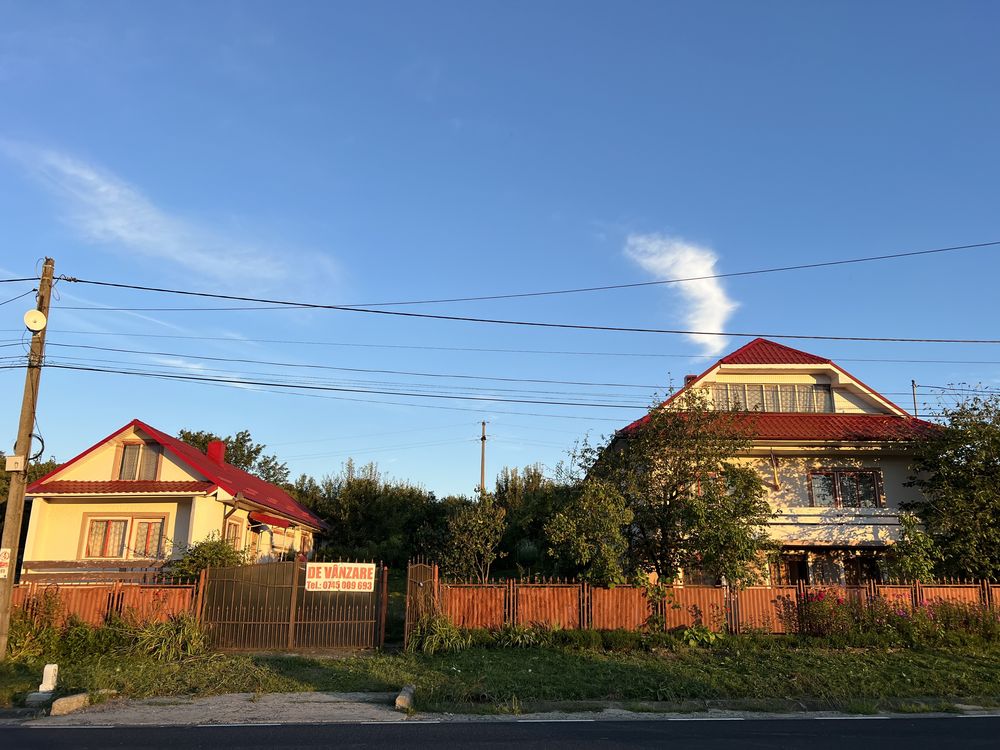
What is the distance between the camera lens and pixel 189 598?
58.3ft

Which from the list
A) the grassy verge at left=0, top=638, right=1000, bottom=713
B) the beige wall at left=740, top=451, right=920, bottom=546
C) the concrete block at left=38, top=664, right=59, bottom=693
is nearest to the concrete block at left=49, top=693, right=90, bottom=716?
the grassy verge at left=0, top=638, right=1000, bottom=713

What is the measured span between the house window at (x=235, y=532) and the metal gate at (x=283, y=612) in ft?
28.5

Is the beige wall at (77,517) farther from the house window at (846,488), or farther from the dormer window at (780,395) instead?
the house window at (846,488)

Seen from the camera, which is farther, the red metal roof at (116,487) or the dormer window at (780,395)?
the dormer window at (780,395)

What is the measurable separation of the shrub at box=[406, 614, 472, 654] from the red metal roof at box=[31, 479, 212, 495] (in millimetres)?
10812

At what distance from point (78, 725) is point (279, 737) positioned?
3.21m

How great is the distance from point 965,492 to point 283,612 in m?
20.2

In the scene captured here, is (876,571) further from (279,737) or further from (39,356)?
(39,356)

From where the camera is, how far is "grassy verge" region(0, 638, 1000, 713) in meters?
12.4

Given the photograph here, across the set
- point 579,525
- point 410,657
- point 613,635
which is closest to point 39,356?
point 410,657

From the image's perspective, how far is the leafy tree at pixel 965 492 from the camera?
2195 centimetres

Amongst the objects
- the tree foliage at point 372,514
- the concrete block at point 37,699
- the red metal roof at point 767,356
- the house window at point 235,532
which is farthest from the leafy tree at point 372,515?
the concrete block at point 37,699

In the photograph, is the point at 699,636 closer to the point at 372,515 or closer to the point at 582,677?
the point at 582,677

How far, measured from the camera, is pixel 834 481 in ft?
83.7
